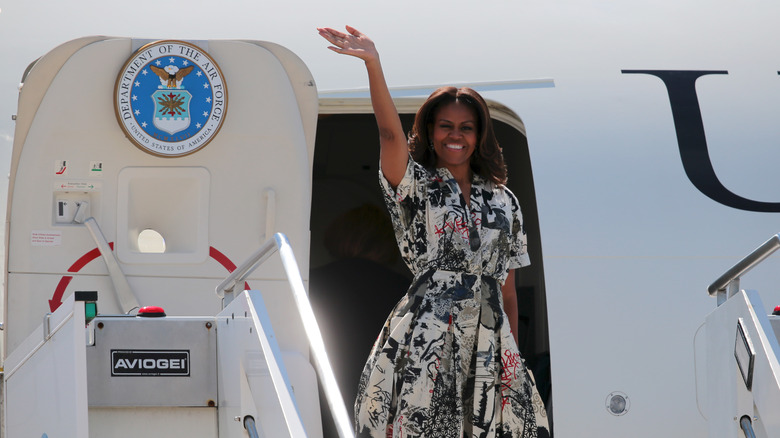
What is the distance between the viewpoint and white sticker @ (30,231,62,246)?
13.5 ft

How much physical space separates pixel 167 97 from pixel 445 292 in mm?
1910

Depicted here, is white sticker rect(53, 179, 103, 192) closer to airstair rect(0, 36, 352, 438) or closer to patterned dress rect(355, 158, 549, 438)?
airstair rect(0, 36, 352, 438)

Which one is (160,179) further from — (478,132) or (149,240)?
(478,132)

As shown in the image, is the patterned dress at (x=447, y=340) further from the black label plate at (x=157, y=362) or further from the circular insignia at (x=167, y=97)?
the circular insignia at (x=167, y=97)

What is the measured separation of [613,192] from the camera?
13.9 ft

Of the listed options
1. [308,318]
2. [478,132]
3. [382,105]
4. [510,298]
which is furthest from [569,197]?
[308,318]

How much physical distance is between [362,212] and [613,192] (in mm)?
2197

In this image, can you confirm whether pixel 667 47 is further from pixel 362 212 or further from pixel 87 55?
pixel 87 55

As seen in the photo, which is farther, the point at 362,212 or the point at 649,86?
the point at 362,212

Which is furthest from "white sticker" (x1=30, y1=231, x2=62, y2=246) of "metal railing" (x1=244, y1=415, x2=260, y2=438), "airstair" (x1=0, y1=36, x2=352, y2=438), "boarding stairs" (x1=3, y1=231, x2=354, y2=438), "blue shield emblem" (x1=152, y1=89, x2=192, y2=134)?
"metal railing" (x1=244, y1=415, x2=260, y2=438)

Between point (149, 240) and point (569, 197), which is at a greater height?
point (569, 197)

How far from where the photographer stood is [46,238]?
13.5 feet

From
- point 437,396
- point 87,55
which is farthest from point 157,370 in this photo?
point 87,55

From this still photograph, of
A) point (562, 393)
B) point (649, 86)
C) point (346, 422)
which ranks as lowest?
point (562, 393)
